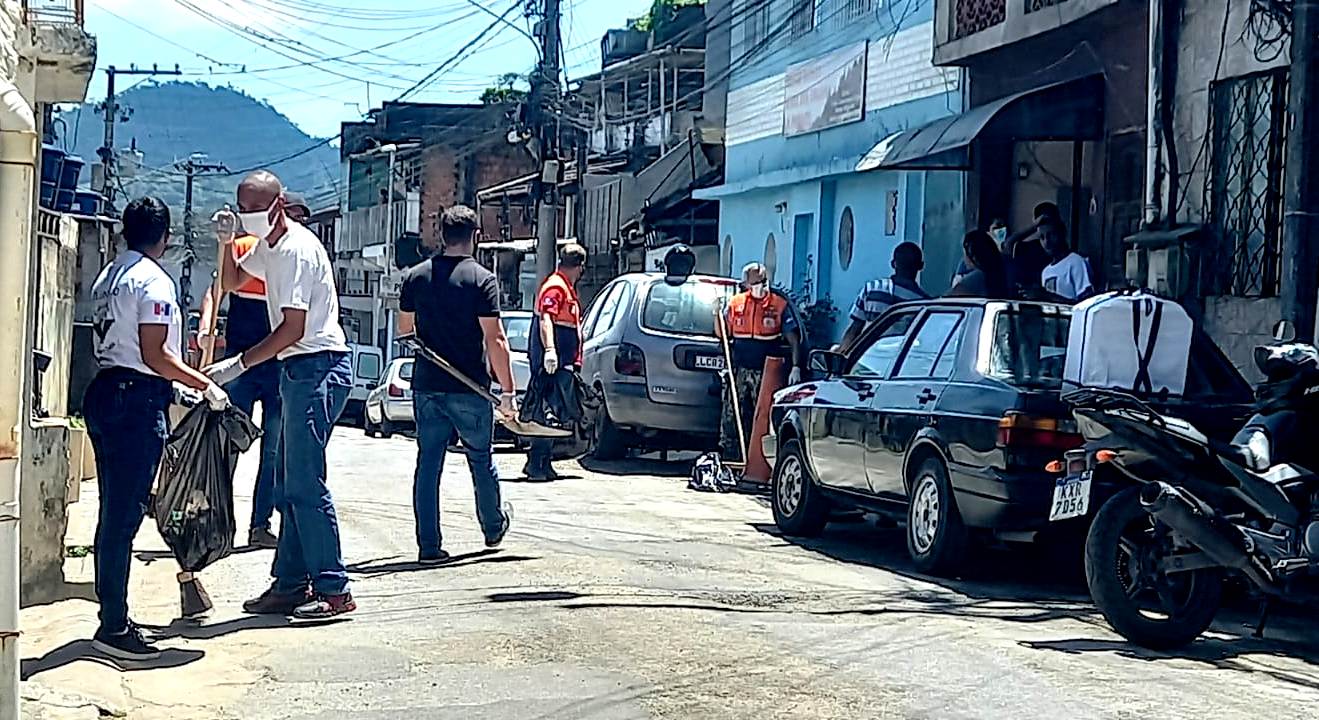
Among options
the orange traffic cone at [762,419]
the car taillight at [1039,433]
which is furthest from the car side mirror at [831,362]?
the orange traffic cone at [762,419]

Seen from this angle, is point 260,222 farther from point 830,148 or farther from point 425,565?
point 830,148

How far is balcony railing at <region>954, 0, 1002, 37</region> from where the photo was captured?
54.2 feet

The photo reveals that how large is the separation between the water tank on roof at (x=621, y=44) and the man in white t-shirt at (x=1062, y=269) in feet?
94.9

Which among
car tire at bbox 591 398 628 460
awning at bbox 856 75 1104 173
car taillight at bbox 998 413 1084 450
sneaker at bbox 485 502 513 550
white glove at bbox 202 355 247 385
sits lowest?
sneaker at bbox 485 502 513 550

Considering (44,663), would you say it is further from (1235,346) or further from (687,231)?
(687,231)

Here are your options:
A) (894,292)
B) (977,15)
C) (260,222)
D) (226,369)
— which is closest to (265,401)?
(226,369)

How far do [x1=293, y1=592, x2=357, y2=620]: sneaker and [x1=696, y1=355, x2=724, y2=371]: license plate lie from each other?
763 cm

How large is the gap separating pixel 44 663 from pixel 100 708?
32.1 inches

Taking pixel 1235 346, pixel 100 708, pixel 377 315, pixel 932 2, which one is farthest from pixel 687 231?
pixel 377 315

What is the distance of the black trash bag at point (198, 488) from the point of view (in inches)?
295

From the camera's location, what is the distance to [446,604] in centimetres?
839

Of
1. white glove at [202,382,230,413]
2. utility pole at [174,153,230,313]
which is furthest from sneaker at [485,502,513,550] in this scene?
utility pole at [174,153,230,313]

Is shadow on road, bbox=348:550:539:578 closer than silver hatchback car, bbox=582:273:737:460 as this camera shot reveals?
Yes

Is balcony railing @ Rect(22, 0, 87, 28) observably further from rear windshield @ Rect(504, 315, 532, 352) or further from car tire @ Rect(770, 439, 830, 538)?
Result: rear windshield @ Rect(504, 315, 532, 352)
